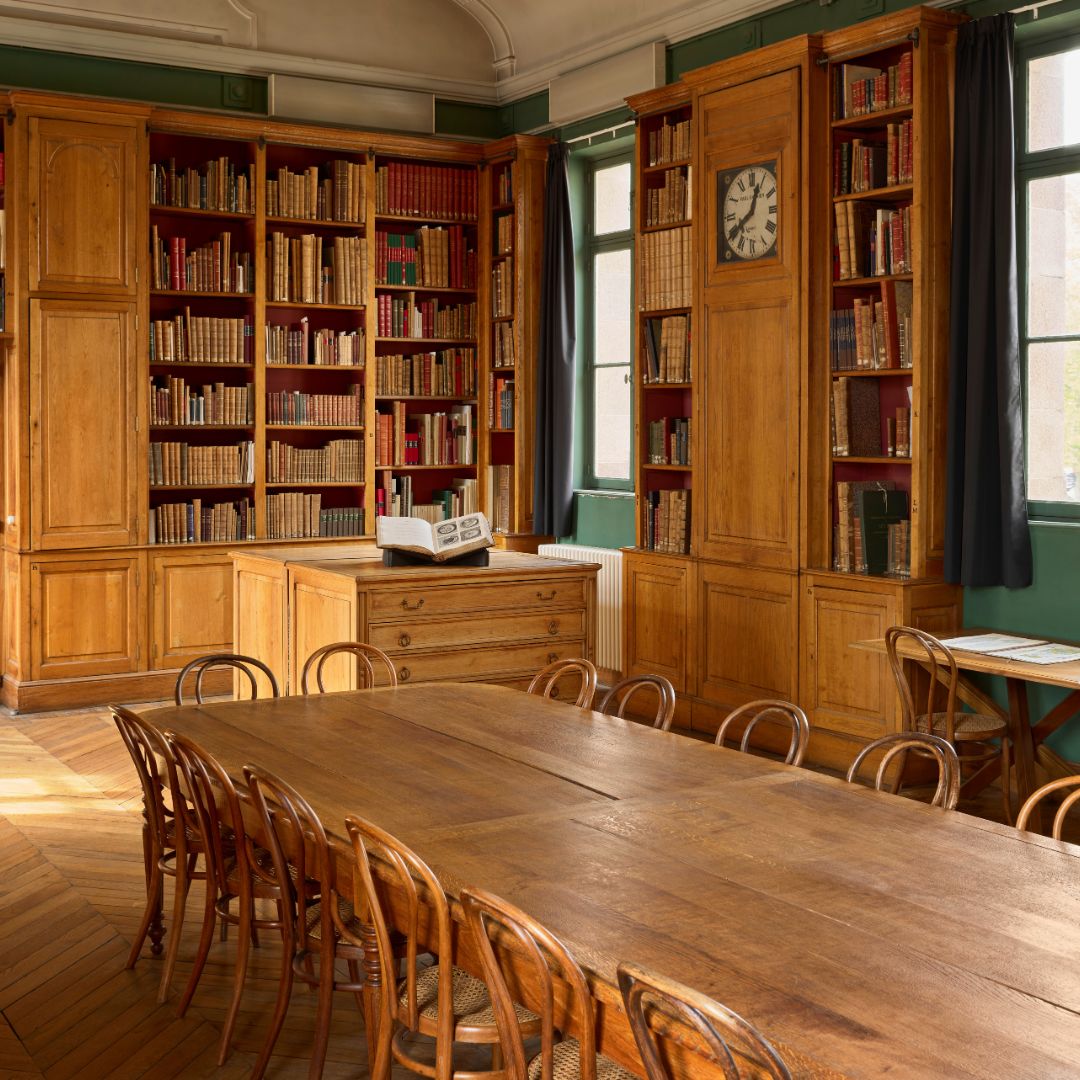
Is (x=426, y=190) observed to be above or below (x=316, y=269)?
above

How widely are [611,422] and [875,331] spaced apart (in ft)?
8.88

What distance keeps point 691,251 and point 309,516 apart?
2.90m

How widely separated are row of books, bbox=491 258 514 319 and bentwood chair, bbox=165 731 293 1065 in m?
5.60

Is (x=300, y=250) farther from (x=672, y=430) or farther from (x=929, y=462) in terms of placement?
(x=929, y=462)

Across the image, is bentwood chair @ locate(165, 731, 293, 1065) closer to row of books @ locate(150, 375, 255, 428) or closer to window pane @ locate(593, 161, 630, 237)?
row of books @ locate(150, 375, 255, 428)

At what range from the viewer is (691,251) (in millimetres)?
7023

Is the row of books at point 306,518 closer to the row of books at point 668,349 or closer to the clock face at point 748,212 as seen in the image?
the row of books at point 668,349

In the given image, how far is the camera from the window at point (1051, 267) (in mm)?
5711

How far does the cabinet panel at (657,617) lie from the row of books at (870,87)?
2333 millimetres

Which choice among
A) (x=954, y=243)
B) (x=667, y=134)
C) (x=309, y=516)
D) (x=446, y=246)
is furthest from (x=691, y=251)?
(x=309, y=516)

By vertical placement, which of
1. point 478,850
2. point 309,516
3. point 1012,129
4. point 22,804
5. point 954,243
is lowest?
point 22,804

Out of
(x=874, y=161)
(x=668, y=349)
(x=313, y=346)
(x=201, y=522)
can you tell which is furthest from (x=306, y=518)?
(x=874, y=161)

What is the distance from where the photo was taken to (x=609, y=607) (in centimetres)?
800

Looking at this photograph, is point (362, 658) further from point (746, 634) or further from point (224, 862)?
point (746, 634)
